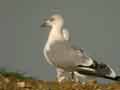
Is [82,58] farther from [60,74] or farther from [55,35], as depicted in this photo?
[55,35]

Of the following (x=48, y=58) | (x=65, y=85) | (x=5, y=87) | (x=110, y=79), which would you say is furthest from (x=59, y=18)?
(x=5, y=87)

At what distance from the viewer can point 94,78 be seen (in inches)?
212

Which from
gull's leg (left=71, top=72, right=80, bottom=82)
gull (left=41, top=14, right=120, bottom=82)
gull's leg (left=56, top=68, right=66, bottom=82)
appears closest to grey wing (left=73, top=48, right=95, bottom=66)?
gull (left=41, top=14, right=120, bottom=82)

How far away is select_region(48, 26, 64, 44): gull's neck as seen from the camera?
5.71 metres

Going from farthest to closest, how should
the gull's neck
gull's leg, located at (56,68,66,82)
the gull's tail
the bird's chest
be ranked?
1. the gull's neck
2. gull's leg, located at (56,68,66,82)
3. the bird's chest
4. the gull's tail

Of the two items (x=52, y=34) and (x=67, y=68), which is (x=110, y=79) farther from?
(x=52, y=34)

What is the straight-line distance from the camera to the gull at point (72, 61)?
→ 5.34m

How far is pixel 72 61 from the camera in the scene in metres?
5.46

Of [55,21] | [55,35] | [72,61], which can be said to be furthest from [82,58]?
[55,21]

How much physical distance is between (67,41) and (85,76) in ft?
1.72

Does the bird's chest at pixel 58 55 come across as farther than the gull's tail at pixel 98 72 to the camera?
Yes

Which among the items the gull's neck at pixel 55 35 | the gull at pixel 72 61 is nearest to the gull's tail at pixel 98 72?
the gull at pixel 72 61

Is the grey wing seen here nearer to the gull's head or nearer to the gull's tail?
the gull's tail

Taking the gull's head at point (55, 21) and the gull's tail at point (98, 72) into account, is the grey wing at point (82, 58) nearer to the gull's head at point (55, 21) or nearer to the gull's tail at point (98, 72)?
the gull's tail at point (98, 72)
